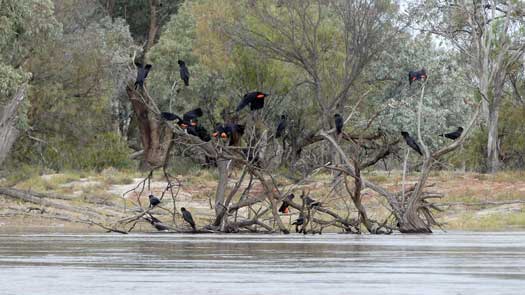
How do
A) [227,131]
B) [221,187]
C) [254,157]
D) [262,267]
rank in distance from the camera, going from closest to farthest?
1. [262,267]
2. [227,131]
3. [254,157]
4. [221,187]

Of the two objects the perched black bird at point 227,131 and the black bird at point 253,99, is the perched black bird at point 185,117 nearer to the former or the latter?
the perched black bird at point 227,131

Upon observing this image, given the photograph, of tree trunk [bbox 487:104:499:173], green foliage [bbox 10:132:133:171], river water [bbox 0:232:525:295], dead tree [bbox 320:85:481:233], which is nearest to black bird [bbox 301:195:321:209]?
dead tree [bbox 320:85:481:233]

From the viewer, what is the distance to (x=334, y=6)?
155ft

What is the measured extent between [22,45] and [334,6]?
12.6 meters

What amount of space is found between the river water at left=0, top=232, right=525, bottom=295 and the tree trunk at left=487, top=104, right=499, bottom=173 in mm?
29157

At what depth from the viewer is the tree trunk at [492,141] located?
49.5 meters

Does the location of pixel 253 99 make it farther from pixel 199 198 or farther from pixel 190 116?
pixel 199 198

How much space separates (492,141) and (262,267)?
37564 mm

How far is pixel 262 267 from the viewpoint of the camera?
13500 mm

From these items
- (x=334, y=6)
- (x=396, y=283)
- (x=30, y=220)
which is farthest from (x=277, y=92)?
(x=396, y=283)

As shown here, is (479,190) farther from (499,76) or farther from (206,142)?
(206,142)

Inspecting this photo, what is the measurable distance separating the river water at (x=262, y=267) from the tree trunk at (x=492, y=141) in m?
29.2

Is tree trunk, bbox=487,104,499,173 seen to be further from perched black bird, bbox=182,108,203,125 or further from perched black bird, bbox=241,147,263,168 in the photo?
perched black bird, bbox=182,108,203,125

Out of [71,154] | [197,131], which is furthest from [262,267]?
[71,154]
